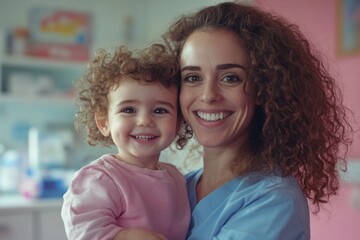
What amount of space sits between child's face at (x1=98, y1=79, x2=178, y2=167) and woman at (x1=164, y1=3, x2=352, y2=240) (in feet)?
0.27

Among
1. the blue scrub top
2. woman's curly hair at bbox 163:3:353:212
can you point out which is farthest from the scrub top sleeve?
woman's curly hair at bbox 163:3:353:212

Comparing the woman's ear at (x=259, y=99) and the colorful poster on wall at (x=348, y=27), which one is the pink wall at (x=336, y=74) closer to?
the colorful poster on wall at (x=348, y=27)

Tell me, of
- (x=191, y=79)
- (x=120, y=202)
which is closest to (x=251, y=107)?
(x=191, y=79)

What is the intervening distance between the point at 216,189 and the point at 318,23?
1382mm

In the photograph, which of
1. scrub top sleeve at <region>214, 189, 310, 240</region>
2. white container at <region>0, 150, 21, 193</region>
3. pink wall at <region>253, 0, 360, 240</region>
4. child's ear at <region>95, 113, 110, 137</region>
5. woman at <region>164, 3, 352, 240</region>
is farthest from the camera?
white container at <region>0, 150, 21, 193</region>

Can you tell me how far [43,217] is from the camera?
2.82 m

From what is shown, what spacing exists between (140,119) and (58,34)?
258 cm

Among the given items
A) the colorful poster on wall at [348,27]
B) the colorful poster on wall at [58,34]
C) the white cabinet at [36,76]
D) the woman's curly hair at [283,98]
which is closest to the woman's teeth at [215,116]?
the woman's curly hair at [283,98]

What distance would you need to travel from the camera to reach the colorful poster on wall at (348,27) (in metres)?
2.11

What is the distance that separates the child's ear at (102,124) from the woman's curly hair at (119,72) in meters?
0.01

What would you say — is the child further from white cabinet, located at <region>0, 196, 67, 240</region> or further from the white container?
the white container

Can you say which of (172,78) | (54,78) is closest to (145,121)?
(172,78)

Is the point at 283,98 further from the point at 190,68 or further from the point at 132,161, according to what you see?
the point at 132,161

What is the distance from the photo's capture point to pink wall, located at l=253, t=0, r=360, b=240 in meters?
2.09
